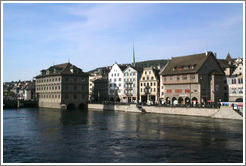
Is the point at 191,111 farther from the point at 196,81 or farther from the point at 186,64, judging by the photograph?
the point at 186,64

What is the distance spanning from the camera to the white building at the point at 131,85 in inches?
4392

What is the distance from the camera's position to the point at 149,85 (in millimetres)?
104938

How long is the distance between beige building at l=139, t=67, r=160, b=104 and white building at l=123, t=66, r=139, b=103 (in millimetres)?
3394

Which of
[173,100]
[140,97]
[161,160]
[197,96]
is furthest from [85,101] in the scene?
[161,160]

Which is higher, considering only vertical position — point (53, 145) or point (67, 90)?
point (67, 90)

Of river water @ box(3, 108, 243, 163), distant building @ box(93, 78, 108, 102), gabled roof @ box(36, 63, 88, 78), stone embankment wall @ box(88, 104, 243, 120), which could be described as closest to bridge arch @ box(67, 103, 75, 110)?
gabled roof @ box(36, 63, 88, 78)

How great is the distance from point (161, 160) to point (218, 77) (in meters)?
60.1

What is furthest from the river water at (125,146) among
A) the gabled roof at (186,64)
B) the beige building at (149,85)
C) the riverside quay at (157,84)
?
the beige building at (149,85)

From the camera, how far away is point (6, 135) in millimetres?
40875

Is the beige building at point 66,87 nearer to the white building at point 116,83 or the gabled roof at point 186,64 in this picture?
the white building at point 116,83

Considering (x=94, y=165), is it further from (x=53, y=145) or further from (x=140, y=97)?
(x=140, y=97)

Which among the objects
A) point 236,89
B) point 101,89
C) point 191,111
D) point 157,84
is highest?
point 157,84

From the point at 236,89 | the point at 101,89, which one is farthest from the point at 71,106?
the point at 236,89

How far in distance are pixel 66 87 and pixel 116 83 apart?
2298 cm
